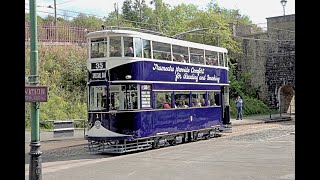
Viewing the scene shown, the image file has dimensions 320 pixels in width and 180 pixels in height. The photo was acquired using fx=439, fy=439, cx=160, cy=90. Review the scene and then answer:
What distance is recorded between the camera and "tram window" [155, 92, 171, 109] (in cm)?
1673

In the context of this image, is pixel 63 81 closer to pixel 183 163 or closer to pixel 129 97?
pixel 129 97

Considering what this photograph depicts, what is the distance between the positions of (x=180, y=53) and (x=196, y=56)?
1.44m

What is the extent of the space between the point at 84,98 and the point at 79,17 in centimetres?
1970

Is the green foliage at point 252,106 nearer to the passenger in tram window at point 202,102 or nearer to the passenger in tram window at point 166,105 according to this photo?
the passenger in tram window at point 202,102

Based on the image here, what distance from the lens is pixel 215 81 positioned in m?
21.1

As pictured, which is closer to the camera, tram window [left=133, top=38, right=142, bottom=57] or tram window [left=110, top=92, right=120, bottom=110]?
tram window [left=110, top=92, right=120, bottom=110]

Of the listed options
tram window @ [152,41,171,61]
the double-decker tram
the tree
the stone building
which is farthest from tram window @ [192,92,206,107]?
the tree

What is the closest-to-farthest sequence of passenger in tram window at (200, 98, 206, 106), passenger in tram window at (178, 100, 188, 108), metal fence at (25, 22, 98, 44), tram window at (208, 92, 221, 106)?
1. passenger in tram window at (178, 100, 188, 108)
2. passenger in tram window at (200, 98, 206, 106)
3. tram window at (208, 92, 221, 106)
4. metal fence at (25, 22, 98, 44)

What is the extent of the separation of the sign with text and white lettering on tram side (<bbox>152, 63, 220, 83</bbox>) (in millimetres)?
8277

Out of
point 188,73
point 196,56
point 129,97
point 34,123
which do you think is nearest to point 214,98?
point 196,56

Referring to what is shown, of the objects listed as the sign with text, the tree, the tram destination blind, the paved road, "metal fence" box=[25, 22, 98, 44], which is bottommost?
the paved road

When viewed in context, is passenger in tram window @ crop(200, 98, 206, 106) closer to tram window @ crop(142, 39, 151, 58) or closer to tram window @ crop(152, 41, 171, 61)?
tram window @ crop(152, 41, 171, 61)
